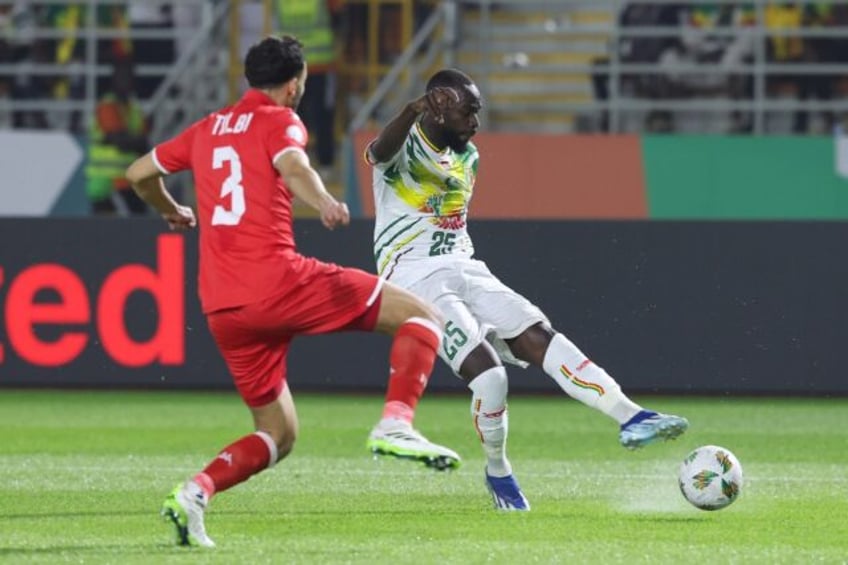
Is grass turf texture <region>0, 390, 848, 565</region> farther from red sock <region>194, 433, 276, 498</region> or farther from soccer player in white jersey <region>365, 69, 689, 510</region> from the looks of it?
soccer player in white jersey <region>365, 69, 689, 510</region>

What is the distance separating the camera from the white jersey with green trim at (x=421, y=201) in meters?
9.25

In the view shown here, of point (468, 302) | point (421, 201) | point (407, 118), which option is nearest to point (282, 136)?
point (407, 118)

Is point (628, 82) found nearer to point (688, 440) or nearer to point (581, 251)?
point (581, 251)

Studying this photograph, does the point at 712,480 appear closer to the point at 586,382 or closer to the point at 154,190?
the point at 586,382

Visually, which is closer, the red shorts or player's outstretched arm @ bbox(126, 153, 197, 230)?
the red shorts

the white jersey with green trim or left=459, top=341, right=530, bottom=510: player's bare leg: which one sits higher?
the white jersey with green trim

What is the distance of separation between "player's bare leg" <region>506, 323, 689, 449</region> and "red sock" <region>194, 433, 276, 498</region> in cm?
168

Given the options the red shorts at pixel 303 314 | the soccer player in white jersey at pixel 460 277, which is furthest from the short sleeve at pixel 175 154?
the soccer player in white jersey at pixel 460 277

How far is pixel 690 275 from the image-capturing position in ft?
51.6

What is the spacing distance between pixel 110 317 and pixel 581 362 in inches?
306

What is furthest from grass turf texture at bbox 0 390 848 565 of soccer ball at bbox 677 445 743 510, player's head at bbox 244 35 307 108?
player's head at bbox 244 35 307 108

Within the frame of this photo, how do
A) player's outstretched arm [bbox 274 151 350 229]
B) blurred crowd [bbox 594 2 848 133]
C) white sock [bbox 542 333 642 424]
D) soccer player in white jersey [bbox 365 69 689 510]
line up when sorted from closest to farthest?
player's outstretched arm [bbox 274 151 350 229] < white sock [bbox 542 333 642 424] < soccer player in white jersey [bbox 365 69 689 510] < blurred crowd [bbox 594 2 848 133]

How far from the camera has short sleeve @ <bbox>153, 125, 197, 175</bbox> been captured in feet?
25.8

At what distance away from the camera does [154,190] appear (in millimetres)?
8180
